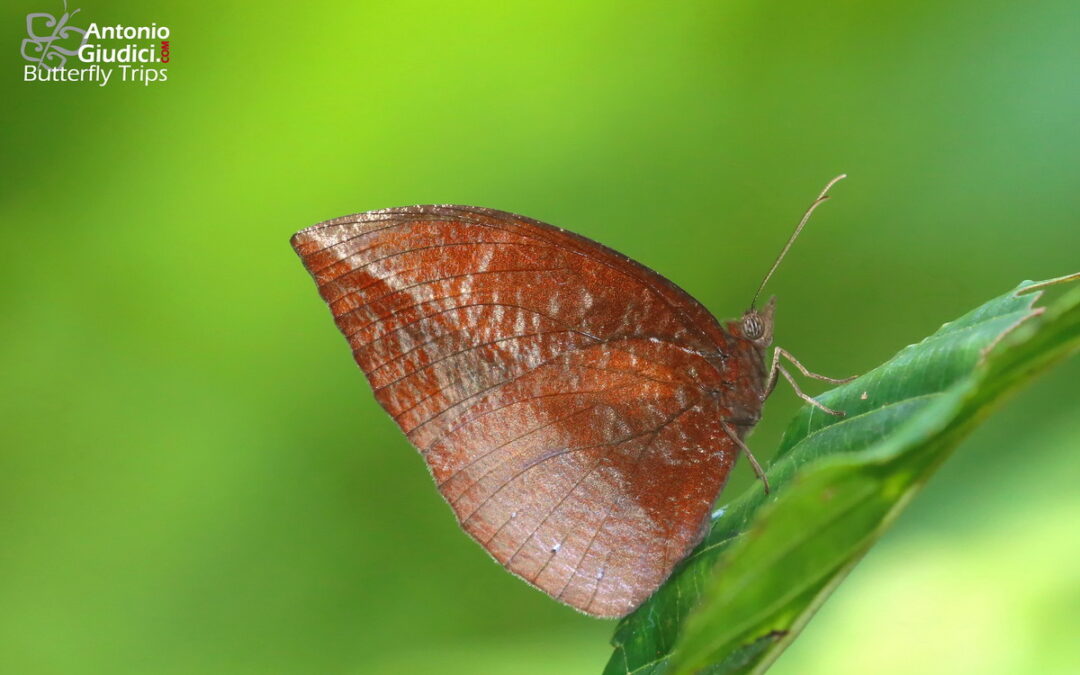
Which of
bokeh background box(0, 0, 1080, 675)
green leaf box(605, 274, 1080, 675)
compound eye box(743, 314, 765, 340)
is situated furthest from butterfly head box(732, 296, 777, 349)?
green leaf box(605, 274, 1080, 675)

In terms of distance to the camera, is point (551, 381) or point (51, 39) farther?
point (51, 39)

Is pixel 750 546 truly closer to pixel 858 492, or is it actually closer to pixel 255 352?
pixel 858 492

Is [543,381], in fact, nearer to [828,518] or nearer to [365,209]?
[365,209]

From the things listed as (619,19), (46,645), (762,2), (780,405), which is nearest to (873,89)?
(762,2)

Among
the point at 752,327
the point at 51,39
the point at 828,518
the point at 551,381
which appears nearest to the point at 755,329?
the point at 752,327

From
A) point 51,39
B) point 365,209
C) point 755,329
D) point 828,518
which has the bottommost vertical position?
point 828,518

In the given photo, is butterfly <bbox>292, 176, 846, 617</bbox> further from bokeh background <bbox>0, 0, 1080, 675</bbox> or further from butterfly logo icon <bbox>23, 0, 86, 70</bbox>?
butterfly logo icon <bbox>23, 0, 86, 70</bbox>
